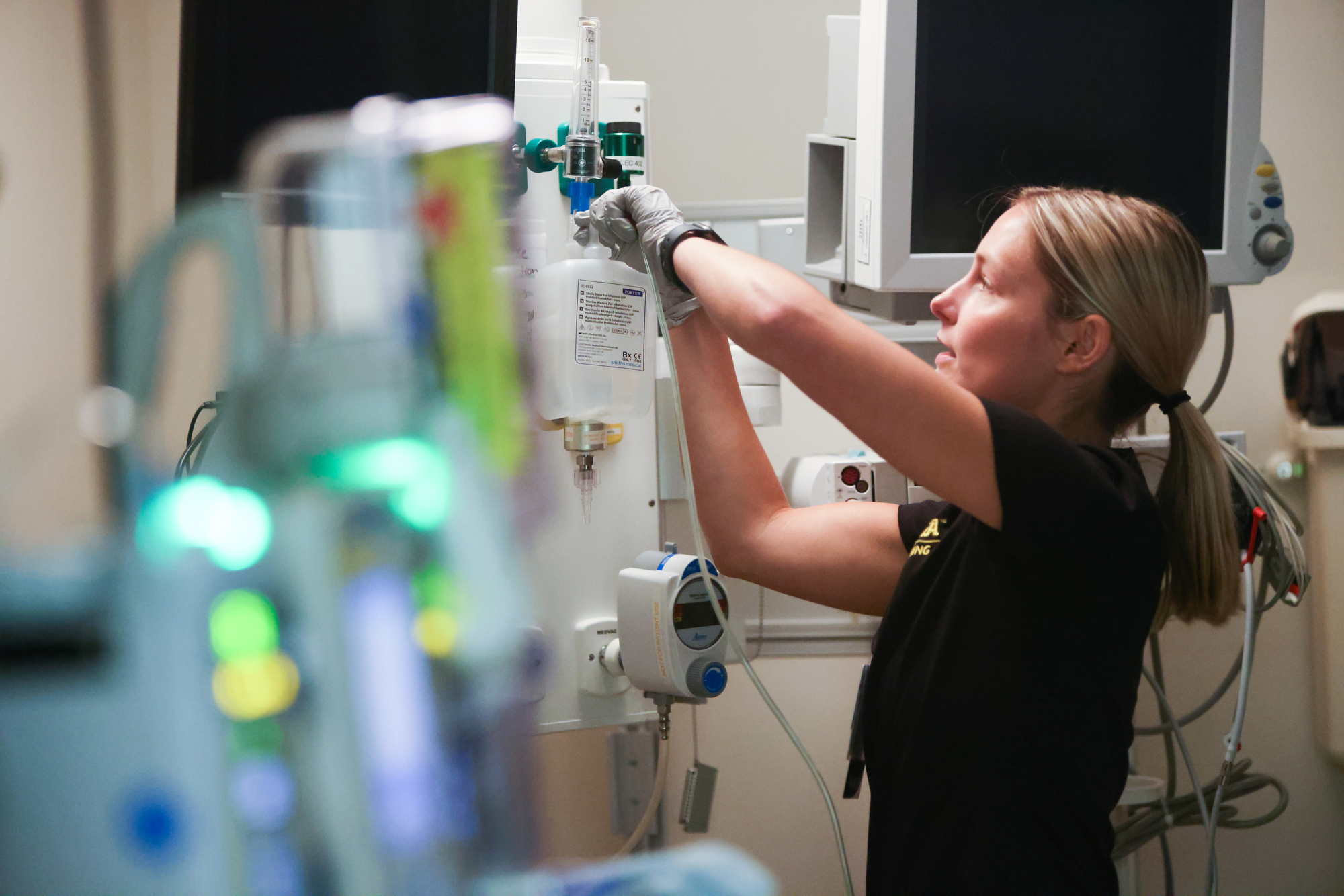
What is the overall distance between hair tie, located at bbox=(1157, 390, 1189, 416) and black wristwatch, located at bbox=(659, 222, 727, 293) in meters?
0.49

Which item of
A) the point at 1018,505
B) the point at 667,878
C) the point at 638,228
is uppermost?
the point at 638,228

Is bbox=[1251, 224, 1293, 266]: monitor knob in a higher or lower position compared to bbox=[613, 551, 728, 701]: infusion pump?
higher

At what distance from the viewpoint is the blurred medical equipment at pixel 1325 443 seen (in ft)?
6.46

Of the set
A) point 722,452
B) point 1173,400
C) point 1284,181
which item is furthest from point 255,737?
point 1284,181

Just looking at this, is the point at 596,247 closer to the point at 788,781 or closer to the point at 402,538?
the point at 402,538

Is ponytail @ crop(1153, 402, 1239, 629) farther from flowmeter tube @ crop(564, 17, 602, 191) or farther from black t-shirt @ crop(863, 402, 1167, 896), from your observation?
flowmeter tube @ crop(564, 17, 602, 191)

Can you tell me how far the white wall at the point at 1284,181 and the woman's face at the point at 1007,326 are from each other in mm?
1153

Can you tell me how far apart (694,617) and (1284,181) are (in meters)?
1.77

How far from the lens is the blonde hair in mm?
1004

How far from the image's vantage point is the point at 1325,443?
6.49 feet

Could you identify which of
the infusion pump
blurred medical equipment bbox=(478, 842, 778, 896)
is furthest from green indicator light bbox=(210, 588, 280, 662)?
the infusion pump

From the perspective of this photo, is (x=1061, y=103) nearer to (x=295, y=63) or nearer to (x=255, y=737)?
(x=295, y=63)

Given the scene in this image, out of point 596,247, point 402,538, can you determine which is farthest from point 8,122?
point 596,247

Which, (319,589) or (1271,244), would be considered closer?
(319,589)
